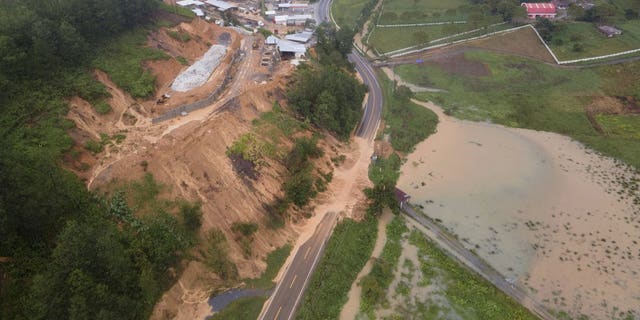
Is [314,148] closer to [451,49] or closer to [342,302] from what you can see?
[342,302]

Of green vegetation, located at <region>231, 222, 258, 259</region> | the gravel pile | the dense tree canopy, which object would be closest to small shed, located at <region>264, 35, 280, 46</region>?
the gravel pile

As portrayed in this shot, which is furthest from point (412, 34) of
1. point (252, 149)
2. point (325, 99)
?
point (252, 149)

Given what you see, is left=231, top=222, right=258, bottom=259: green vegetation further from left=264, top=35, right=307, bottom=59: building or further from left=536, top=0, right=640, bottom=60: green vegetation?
left=536, top=0, right=640, bottom=60: green vegetation

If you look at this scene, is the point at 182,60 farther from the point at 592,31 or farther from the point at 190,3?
the point at 592,31

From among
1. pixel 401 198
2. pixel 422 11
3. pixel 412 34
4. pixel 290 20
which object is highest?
pixel 422 11

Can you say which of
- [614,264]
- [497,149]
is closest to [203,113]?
[497,149]
